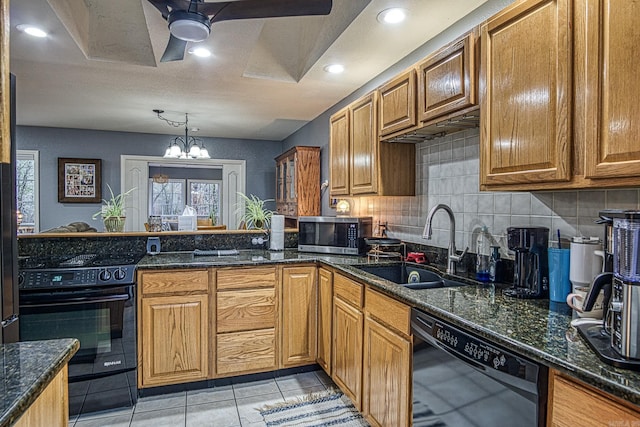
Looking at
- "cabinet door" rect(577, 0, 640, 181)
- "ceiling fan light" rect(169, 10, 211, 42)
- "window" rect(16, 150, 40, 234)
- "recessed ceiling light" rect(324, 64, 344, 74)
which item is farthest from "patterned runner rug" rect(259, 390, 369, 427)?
"window" rect(16, 150, 40, 234)

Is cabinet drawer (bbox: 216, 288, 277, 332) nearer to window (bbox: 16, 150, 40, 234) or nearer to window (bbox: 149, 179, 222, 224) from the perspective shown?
window (bbox: 16, 150, 40, 234)

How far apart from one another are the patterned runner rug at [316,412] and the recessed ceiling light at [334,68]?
2423mm

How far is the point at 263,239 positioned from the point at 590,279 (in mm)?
2480

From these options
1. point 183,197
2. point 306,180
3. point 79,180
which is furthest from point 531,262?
point 183,197

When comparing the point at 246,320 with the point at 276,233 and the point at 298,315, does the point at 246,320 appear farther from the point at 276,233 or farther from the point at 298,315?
the point at 276,233

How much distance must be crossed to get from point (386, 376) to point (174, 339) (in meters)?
1.48

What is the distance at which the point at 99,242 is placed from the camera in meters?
2.96

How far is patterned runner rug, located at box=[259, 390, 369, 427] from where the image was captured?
2295mm

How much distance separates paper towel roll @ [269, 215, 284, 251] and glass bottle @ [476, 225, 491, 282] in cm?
166

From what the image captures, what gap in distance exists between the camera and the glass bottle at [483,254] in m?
2.03

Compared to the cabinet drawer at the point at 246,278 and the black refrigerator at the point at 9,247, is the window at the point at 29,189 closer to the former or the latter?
the cabinet drawer at the point at 246,278

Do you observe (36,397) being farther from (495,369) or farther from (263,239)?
(263,239)

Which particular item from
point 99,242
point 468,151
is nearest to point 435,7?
point 468,151

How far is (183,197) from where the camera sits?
27.7ft
